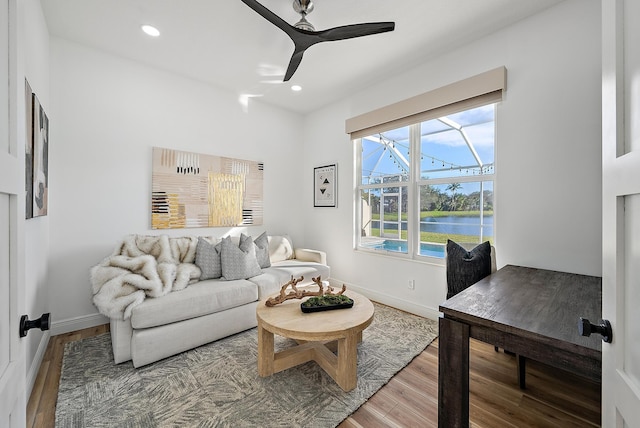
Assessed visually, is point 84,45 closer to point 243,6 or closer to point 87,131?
point 87,131

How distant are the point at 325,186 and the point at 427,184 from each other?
4.98 ft

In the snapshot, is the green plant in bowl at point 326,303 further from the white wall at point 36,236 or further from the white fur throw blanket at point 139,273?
the white wall at point 36,236

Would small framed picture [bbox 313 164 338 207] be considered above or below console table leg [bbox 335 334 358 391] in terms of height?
above

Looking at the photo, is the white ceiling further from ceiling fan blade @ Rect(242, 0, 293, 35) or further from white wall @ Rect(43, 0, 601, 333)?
ceiling fan blade @ Rect(242, 0, 293, 35)

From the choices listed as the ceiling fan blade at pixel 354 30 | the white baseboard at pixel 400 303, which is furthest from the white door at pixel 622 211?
the white baseboard at pixel 400 303

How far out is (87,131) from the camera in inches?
103

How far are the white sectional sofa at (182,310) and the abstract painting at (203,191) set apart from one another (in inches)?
17.1

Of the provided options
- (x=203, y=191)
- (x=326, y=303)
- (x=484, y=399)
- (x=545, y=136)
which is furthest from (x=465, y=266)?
(x=203, y=191)

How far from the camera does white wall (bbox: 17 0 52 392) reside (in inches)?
69.1

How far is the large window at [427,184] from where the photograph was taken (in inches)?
103

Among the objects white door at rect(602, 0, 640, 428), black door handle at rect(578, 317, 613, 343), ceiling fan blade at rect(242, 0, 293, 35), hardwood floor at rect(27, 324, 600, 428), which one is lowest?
hardwood floor at rect(27, 324, 600, 428)

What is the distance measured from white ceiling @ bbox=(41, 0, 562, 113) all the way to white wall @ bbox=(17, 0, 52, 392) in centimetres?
30

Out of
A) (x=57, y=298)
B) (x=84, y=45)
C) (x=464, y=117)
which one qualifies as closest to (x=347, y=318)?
(x=464, y=117)

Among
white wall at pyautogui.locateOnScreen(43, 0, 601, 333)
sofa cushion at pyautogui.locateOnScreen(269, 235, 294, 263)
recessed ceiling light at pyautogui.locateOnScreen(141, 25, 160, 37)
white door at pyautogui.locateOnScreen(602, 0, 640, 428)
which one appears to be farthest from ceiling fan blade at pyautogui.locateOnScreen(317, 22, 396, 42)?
sofa cushion at pyautogui.locateOnScreen(269, 235, 294, 263)
